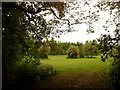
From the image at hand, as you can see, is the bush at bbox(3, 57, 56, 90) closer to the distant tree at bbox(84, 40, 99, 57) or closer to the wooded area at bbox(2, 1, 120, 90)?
the wooded area at bbox(2, 1, 120, 90)

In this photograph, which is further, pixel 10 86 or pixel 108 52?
pixel 10 86

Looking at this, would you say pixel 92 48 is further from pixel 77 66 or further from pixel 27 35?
pixel 77 66

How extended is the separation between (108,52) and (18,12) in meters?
7.29

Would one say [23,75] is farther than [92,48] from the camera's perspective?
Yes

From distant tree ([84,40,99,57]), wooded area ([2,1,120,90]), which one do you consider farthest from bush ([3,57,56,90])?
distant tree ([84,40,99,57])

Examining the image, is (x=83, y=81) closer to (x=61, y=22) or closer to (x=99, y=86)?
(x=99, y=86)

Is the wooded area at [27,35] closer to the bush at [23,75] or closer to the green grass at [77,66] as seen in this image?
the bush at [23,75]

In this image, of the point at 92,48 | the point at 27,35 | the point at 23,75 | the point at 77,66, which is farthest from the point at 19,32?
the point at 77,66

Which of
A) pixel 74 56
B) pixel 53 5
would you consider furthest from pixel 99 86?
pixel 74 56

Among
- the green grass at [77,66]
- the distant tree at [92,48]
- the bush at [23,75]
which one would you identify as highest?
the distant tree at [92,48]

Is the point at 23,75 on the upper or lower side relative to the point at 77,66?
upper

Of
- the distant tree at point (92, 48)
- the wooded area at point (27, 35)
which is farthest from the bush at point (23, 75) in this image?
the distant tree at point (92, 48)

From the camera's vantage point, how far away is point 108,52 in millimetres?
6285

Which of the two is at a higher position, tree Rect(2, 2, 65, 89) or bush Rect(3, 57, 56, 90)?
tree Rect(2, 2, 65, 89)
